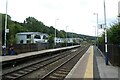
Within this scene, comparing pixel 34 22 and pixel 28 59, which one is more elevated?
pixel 34 22

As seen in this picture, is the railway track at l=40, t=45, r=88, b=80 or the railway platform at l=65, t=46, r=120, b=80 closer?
the railway platform at l=65, t=46, r=120, b=80

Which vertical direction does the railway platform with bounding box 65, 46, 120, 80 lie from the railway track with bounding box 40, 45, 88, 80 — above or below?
above

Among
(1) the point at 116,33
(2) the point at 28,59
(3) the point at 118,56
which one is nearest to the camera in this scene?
(3) the point at 118,56

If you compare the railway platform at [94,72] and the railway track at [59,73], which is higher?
the railway platform at [94,72]

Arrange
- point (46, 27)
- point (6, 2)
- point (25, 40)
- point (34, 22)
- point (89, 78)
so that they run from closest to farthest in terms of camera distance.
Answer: point (89, 78), point (6, 2), point (25, 40), point (34, 22), point (46, 27)

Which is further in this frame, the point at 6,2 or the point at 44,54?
the point at 44,54

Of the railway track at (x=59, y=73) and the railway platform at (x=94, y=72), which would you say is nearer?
the railway platform at (x=94, y=72)

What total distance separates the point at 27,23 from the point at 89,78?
518 feet

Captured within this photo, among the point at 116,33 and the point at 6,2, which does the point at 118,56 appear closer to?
the point at 116,33

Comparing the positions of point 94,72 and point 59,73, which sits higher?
point 94,72

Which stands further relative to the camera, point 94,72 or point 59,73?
point 59,73

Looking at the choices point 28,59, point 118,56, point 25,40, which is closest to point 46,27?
point 25,40

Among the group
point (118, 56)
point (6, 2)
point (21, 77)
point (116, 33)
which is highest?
point (6, 2)

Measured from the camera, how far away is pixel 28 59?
29109 mm
